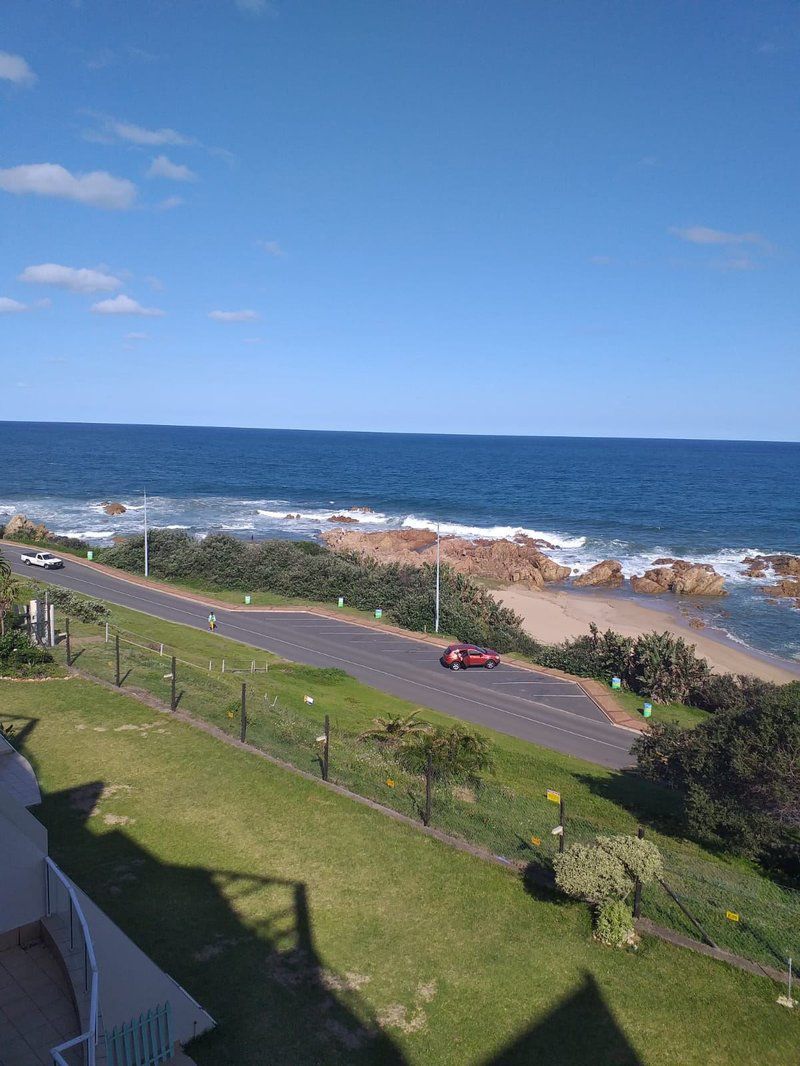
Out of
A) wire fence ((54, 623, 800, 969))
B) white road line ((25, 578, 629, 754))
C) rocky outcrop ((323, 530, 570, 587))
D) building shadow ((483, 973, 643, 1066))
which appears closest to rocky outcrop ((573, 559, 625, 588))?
rocky outcrop ((323, 530, 570, 587))

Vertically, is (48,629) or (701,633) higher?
(48,629)

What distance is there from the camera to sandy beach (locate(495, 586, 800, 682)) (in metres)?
41.9

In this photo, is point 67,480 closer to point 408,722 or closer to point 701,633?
point 701,633

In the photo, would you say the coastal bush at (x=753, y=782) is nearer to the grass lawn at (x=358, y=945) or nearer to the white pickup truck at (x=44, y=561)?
the grass lawn at (x=358, y=945)

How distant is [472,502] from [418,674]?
277 ft

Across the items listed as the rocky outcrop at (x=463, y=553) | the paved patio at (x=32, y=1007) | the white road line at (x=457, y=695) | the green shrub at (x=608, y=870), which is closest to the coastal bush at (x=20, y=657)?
the white road line at (x=457, y=695)

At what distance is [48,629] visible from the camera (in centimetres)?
2816

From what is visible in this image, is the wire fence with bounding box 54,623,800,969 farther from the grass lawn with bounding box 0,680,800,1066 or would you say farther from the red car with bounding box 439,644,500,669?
the red car with bounding box 439,644,500,669

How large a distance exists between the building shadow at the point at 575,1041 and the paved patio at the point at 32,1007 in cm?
552

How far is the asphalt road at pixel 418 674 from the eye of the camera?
27.0 meters

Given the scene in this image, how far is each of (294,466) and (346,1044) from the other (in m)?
162

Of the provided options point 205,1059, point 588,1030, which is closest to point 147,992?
point 205,1059

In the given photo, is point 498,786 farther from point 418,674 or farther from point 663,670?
point 663,670

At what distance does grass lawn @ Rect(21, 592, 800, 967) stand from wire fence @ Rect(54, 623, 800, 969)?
0.11 ft
